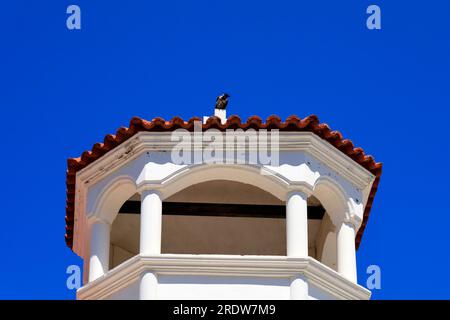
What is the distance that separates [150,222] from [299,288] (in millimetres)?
2327

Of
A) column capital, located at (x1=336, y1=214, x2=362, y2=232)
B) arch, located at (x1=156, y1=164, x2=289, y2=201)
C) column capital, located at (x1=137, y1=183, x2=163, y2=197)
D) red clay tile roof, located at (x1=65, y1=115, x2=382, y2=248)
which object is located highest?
red clay tile roof, located at (x1=65, y1=115, x2=382, y2=248)

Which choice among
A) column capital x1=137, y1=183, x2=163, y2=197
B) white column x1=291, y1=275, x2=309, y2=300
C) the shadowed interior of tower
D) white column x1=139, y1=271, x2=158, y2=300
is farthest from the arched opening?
white column x1=139, y1=271, x2=158, y2=300

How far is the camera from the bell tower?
30.2 meters

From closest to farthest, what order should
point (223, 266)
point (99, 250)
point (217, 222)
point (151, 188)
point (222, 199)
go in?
1. point (223, 266)
2. point (151, 188)
3. point (99, 250)
4. point (222, 199)
5. point (217, 222)

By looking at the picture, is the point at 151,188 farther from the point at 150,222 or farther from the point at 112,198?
the point at 112,198

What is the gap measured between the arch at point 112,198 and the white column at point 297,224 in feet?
7.44

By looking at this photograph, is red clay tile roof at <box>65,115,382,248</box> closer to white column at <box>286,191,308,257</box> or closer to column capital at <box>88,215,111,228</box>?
column capital at <box>88,215,111,228</box>

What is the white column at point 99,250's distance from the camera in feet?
103

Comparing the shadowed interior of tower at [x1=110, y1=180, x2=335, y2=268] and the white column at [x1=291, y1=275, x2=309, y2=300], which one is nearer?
the white column at [x1=291, y1=275, x2=309, y2=300]

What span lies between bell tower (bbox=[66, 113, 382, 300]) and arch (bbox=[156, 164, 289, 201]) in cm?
1

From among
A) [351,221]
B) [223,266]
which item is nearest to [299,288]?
[223,266]

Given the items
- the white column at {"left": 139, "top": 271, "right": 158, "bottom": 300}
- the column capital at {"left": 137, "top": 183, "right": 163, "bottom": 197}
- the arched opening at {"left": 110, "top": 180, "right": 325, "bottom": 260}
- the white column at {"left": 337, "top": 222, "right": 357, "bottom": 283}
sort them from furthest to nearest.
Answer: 1. the arched opening at {"left": 110, "top": 180, "right": 325, "bottom": 260}
2. the white column at {"left": 337, "top": 222, "right": 357, "bottom": 283}
3. the column capital at {"left": 137, "top": 183, "right": 163, "bottom": 197}
4. the white column at {"left": 139, "top": 271, "right": 158, "bottom": 300}

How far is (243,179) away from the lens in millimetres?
31406

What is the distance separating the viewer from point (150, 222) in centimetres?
3086
